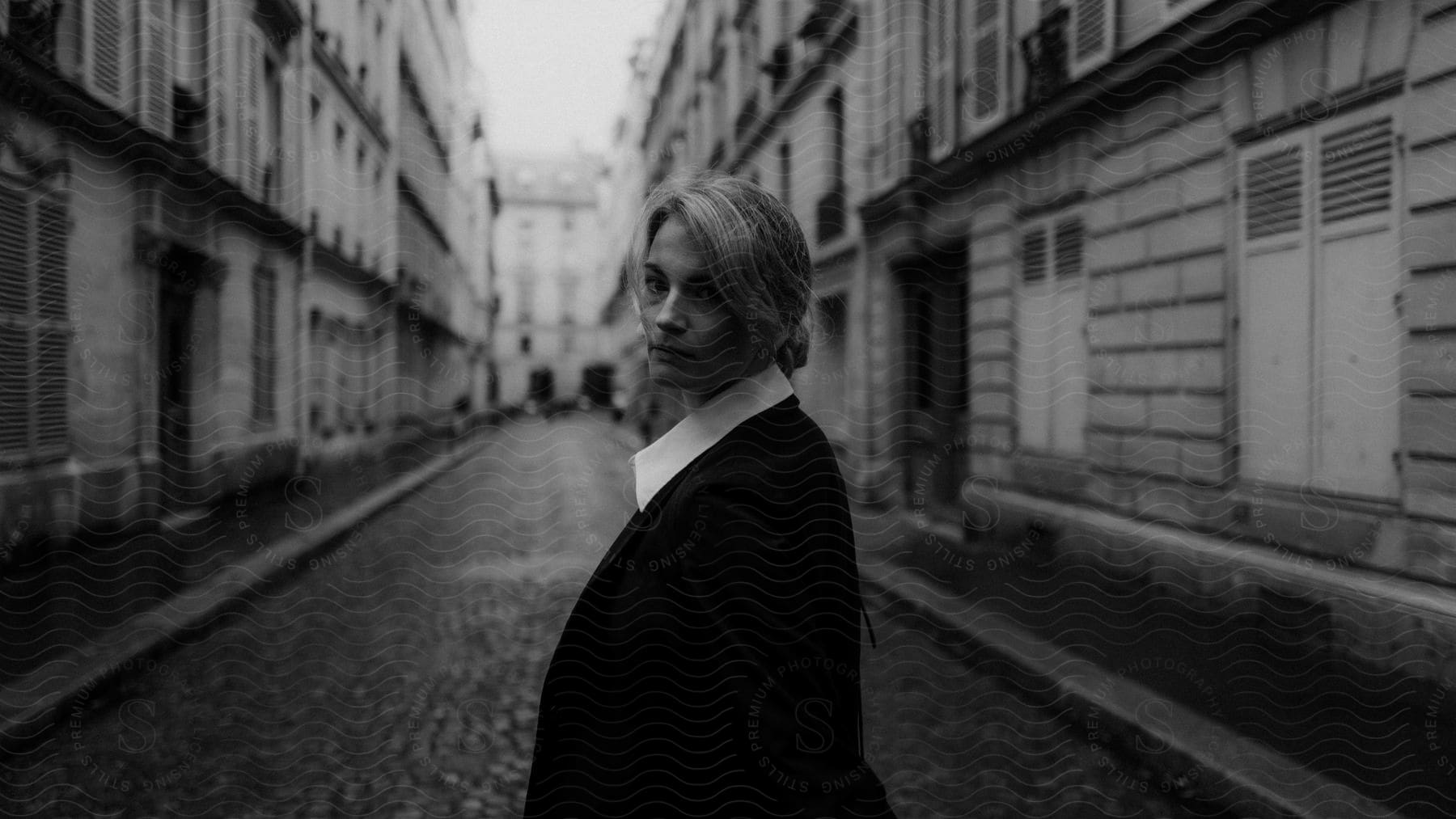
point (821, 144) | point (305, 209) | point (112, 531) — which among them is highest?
point (821, 144)

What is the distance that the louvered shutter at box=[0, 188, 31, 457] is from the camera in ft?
11.6

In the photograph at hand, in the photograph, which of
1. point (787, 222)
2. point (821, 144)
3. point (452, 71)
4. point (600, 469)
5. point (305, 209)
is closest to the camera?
point (787, 222)

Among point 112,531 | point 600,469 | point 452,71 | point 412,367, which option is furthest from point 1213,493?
point 600,469

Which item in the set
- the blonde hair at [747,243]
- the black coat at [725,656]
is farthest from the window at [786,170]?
the black coat at [725,656]

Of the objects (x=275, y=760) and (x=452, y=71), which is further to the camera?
(x=452, y=71)

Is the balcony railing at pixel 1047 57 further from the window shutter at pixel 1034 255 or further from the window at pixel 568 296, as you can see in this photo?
the window at pixel 568 296

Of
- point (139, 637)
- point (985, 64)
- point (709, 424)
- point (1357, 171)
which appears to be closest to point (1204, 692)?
point (1357, 171)

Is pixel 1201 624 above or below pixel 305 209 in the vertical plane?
below

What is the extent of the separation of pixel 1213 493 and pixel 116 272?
4791mm

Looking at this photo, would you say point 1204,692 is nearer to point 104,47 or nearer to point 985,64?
point 104,47

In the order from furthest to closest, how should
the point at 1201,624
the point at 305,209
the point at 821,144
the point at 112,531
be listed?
the point at 821,144, the point at 305,209, the point at 1201,624, the point at 112,531

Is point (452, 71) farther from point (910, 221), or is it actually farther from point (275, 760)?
point (910, 221)

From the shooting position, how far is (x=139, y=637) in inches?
169

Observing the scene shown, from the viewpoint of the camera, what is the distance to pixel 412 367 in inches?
298
